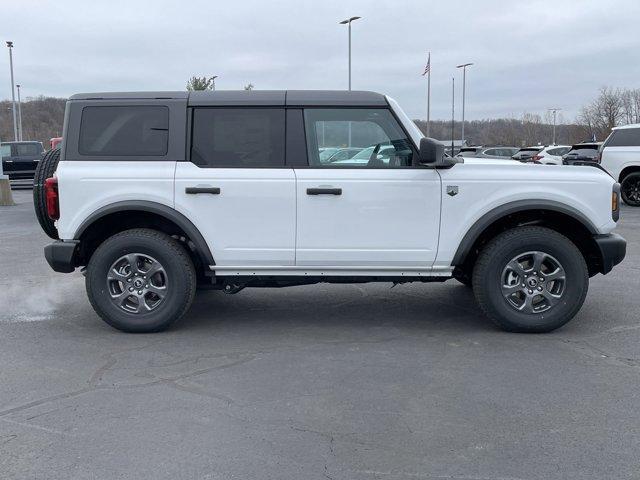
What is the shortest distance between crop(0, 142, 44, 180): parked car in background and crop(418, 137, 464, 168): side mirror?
2213cm

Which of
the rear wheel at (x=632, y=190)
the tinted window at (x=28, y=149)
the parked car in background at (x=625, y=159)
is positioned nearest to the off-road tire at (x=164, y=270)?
the parked car in background at (x=625, y=159)

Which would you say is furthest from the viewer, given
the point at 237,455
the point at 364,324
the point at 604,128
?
the point at 604,128

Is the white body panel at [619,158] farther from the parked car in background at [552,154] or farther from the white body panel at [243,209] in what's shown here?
the white body panel at [243,209]

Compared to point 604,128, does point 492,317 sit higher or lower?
lower

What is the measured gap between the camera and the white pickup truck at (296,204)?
214 inches

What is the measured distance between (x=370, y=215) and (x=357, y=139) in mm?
648

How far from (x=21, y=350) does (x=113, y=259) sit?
38.3 inches

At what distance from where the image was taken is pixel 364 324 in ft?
19.5

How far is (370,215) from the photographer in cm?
544

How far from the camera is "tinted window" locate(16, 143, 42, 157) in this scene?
24.7m

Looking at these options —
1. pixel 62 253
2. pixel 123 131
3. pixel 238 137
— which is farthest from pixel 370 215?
pixel 62 253

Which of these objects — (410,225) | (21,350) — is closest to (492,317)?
(410,225)

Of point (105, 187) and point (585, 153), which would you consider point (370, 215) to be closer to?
point (105, 187)

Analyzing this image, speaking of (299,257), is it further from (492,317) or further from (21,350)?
(21,350)
